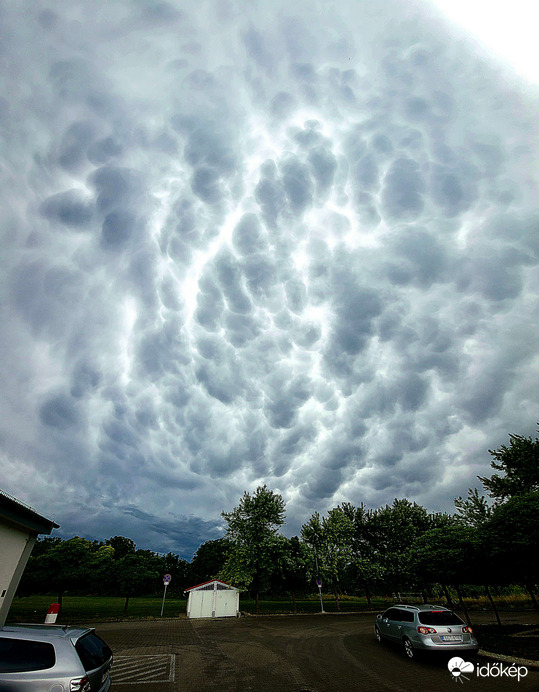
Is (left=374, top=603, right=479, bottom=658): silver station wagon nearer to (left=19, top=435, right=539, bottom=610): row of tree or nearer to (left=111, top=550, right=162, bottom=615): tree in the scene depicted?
(left=19, top=435, right=539, bottom=610): row of tree

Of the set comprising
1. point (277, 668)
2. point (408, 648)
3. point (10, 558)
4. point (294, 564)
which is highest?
point (294, 564)

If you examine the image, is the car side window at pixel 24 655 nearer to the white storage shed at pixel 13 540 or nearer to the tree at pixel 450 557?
the white storage shed at pixel 13 540

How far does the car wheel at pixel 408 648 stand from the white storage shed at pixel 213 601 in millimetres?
24854

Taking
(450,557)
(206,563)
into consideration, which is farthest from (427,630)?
(206,563)

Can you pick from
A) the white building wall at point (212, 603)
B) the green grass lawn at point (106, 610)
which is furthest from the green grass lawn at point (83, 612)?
the white building wall at point (212, 603)

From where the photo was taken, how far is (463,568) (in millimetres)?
20812

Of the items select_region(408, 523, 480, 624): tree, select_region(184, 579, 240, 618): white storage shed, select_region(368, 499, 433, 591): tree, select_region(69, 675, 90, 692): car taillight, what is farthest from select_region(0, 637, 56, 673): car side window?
select_region(368, 499, 433, 591): tree

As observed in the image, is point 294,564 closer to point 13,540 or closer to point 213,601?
point 213,601

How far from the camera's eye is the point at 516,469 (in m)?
33.4

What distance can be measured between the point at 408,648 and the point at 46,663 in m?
12.3

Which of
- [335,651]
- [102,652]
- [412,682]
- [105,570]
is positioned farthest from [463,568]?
[105,570]

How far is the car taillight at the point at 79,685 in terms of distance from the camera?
4465 mm

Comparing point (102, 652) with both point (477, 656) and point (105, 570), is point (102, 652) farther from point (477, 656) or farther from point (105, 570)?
point (105, 570)

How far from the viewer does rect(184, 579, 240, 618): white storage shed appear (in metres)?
30.6
